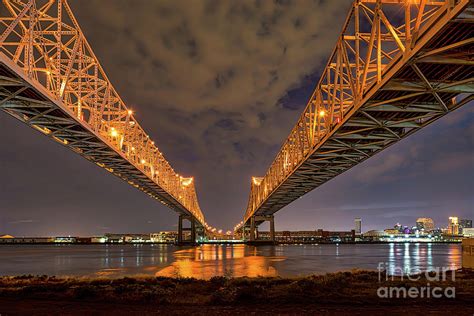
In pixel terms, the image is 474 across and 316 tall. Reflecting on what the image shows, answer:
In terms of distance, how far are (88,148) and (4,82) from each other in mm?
19725

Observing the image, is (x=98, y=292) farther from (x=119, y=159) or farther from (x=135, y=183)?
(x=135, y=183)

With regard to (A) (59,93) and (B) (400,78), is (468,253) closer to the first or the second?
(B) (400,78)

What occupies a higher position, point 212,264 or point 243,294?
point 243,294

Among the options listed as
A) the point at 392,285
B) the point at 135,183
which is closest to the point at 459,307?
the point at 392,285

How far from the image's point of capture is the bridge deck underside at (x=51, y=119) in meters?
23.5

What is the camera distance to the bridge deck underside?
23531 millimetres

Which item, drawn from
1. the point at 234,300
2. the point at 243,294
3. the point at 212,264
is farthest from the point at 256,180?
the point at 234,300

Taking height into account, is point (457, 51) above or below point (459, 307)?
above

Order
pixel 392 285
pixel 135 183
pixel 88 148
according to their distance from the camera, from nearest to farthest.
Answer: pixel 392 285
pixel 88 148
pixel 135 183

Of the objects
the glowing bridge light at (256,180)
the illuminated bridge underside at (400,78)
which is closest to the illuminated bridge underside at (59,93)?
the illuminated bridge underside at (400,78)

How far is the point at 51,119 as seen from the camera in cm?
3198

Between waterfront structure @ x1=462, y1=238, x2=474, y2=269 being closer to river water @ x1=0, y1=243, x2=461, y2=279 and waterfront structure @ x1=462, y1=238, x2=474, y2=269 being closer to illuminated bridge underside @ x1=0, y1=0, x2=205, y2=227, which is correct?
river water @ x1=0, y1=243, x2=461, y2=279

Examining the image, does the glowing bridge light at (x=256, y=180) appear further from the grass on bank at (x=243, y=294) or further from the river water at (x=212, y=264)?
the grass on bank at (x=243, y=294)

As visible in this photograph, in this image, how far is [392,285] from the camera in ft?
57.9
